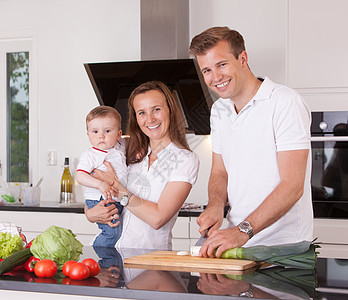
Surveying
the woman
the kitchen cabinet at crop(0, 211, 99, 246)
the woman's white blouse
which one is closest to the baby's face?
the woman

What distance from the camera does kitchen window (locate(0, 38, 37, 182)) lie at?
14.1 ft

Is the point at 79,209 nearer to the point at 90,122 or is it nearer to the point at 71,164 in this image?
the point at 71,164

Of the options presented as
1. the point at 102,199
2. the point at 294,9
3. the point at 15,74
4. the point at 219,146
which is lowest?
the point at 102,199

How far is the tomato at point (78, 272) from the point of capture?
142 cm

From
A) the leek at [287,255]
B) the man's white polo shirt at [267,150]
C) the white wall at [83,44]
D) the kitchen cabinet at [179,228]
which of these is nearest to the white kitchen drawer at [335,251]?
the kitchen cabinet at [179,228]

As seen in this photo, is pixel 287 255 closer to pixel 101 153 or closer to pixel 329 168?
pixel 101 153

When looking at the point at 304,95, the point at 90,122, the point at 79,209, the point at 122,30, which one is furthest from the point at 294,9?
the point at 79,209

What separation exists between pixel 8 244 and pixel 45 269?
249mm

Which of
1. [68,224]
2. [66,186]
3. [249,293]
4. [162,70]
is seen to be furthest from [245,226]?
[66,186]

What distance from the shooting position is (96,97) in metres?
3.98

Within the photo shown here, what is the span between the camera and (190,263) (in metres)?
1.57

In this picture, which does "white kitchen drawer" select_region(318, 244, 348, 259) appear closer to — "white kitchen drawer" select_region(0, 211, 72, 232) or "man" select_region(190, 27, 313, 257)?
"man" select_region(190, 27, 313, 257)

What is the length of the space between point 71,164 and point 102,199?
182cm

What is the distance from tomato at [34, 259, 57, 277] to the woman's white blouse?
65cm
